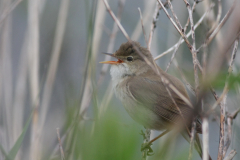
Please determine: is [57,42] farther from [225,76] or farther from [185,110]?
[225,76]

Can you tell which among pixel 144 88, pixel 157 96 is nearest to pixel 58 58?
pixel 144 88

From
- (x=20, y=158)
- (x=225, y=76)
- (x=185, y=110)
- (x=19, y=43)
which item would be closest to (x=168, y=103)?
(x=185, y=110)

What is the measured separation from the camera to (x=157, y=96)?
2582 mm

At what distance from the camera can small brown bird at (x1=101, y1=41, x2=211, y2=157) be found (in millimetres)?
2455

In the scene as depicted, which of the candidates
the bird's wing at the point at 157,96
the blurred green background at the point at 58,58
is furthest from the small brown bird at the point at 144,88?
the blurred green background at the point at 58,58

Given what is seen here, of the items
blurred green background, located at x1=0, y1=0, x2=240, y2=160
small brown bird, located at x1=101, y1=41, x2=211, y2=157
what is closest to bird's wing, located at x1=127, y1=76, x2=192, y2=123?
small brown bird, located at x1=101, y1=41, x2=211, y2=157

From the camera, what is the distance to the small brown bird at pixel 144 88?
2.46 m

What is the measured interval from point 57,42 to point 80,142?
279 centimetres

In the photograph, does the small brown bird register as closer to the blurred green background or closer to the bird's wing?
the bird's wing

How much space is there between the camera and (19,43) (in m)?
5.08

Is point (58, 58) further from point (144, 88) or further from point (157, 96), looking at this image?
point (157, 96)

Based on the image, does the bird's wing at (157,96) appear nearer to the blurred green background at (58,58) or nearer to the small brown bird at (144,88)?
the small brown bird at (144,88)

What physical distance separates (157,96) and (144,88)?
16 cm

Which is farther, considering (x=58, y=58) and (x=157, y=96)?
(x=58, y=58)
